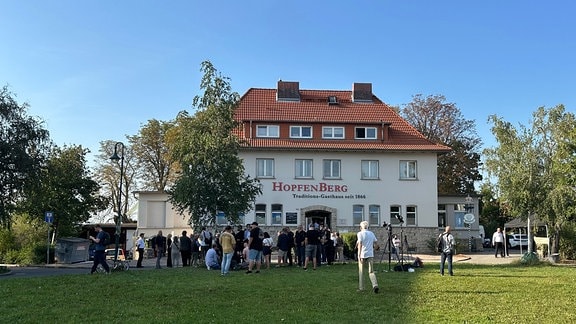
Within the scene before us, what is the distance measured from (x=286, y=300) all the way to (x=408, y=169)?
1207 inches

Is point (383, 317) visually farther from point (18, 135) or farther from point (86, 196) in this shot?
point (86, 196)

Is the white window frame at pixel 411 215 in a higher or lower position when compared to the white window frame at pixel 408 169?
lower

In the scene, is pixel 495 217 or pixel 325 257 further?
pixel 495 217

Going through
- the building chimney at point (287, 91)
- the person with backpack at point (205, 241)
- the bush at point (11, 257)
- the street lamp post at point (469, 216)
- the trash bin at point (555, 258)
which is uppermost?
the building chimney at point (287, 91)

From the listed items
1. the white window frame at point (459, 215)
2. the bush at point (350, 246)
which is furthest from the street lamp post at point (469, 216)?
the bush at point (350, 246)

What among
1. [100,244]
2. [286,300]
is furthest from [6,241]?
[286,300]

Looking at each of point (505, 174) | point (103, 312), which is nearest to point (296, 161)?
point (505, 174)

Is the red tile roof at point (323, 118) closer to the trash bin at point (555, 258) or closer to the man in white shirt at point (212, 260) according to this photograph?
the trash bin at point (555, 258)

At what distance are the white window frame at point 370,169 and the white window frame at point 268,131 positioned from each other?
6294 millimetres

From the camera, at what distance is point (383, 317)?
9.69 m

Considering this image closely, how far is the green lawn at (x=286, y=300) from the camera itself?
9.80 meters

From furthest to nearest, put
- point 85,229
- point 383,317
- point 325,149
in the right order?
point 85,229, point 325,149, point 383,317

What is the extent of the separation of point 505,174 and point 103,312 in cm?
2406

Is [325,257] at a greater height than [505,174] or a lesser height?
lesser
